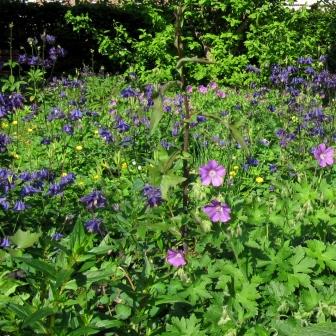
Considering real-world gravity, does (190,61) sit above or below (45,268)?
above

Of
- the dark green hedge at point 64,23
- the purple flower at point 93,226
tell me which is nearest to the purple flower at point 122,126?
the purple flower at point 93,226

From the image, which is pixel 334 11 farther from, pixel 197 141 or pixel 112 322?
pixel 112 322

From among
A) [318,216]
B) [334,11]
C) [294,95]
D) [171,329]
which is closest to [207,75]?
[334,11]

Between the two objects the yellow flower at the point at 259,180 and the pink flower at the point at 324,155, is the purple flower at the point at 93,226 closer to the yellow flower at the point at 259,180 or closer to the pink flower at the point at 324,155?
the pink flower at the point at 324,155

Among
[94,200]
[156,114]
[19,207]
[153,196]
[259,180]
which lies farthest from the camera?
[259,180]

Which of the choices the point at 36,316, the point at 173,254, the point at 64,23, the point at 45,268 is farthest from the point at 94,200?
the point at 64,23

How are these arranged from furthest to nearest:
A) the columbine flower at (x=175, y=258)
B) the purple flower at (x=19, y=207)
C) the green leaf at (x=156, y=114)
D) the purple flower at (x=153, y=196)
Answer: the purple flower at (x=19, y=207), the purple flower at (x=153, y=196), the columbine flower at (x=175, y=258), the green leaf at (x=156, y=114)

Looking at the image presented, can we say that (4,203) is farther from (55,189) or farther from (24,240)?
(24,240)

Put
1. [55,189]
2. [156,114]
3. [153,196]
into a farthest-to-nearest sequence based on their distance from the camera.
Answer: [55,189], [153,196], [156,114]

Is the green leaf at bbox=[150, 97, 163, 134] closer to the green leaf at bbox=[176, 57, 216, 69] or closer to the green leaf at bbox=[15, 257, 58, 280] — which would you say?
the green leaf at bbox=[176, 57, 216, 69]

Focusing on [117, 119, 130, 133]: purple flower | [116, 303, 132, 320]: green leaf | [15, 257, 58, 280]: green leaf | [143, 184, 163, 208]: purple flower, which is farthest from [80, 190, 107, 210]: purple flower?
A: [117, 119, 130, 133]: purple flower


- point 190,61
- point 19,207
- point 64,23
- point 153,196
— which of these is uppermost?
point 190,61

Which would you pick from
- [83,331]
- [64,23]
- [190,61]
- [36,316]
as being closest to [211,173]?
[190,61]

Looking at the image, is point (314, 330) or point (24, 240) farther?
point (24, 240)
